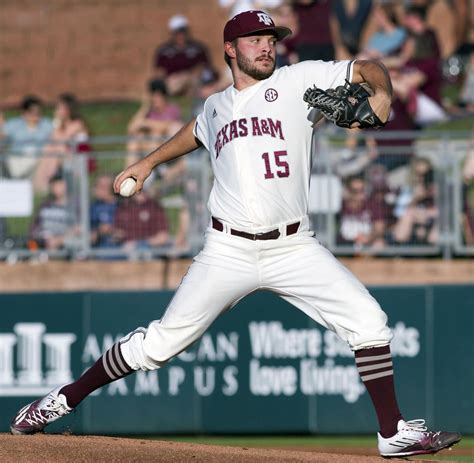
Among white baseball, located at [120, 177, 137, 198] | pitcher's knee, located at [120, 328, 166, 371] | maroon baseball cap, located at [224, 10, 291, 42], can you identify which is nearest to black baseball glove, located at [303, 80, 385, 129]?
maroon baseball cap, located at [224, 10, 291, 42]

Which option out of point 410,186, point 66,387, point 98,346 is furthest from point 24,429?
point 410,186

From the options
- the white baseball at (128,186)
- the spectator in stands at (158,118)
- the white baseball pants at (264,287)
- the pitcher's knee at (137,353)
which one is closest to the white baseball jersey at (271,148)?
the white baseball pants at (264,287)

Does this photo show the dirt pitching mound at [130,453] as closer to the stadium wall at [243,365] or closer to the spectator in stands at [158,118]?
the stadium wall at [243,365]

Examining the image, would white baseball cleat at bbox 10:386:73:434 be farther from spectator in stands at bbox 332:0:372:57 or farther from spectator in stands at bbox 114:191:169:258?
spectator in stands at bbox 332:0:372:57

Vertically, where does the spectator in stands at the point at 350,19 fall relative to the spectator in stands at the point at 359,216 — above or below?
→ above

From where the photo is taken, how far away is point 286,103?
6676 mm

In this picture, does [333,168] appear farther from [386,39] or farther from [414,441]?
[414,441]

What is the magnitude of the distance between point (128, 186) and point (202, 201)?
456 centimetres

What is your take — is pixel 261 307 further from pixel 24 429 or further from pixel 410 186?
pixel 24 429

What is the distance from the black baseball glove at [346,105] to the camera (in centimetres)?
624

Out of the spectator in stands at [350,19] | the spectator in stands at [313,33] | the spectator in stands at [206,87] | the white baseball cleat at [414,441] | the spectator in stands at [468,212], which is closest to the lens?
the white baseball cleat at [414,441]

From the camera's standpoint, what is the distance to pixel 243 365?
1180cm

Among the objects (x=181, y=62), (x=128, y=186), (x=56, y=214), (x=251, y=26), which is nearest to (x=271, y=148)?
(x=251, y=26)

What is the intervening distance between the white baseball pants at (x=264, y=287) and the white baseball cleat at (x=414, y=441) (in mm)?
479
